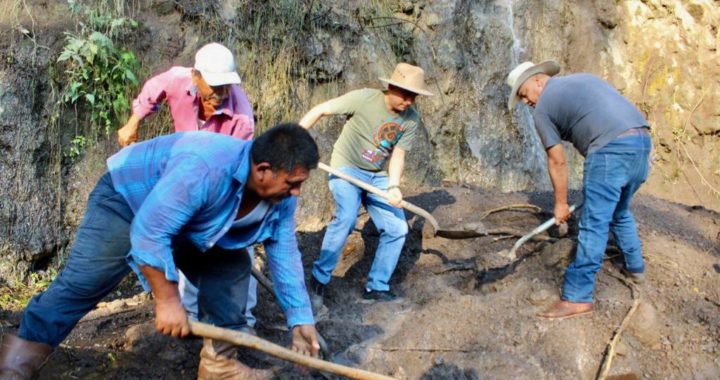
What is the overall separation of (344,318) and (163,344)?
134 centimetres

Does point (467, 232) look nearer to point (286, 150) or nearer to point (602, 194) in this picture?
point (602, 194)

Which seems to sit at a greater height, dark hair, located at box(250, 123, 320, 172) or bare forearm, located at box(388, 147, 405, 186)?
dark hair, located at box(250, 123, 320, 172)

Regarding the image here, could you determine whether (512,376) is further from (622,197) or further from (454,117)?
(454,117)

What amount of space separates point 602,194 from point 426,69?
4.39 m

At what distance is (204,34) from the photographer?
672 centimetres

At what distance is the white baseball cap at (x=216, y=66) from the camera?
13.3ft

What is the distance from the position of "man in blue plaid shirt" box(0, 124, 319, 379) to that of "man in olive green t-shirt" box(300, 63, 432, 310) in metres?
1.38

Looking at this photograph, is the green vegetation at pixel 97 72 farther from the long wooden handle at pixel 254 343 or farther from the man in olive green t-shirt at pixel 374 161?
the long wooden handle at pixel 254 343

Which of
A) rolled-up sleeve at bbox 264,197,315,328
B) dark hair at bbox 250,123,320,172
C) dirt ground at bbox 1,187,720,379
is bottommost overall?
dirt ground at bbox 1,187,720,379

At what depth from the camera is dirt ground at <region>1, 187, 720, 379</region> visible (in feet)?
13.8

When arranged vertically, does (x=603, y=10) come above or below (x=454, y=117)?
above

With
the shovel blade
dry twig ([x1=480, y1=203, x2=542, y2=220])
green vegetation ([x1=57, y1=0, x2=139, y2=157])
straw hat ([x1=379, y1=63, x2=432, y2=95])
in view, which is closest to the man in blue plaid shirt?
straw hat ([x1=379, y1=63, x2=432, y2=95])

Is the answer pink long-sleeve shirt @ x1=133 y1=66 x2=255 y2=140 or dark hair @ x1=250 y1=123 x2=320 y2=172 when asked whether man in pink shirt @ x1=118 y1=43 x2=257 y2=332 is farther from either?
dark hair @ x1=250 y1=123 x2=320 y2=172

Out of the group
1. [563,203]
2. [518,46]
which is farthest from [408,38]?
[563,203]
